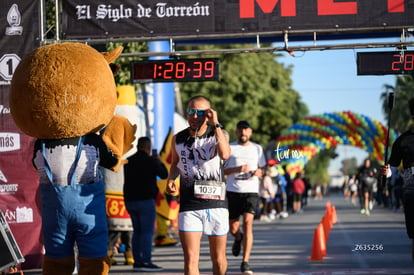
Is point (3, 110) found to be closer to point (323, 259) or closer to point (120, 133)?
point (120, 133)

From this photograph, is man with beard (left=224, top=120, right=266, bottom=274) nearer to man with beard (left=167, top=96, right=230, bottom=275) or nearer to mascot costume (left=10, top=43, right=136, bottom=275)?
man with beard (left=167, top=96, right=230, bottom=275)

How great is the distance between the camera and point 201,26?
12.7m

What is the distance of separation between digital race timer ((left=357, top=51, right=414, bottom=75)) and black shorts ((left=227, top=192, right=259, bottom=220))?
7.87 ft

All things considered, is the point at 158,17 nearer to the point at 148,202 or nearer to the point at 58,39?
the point at 58,39

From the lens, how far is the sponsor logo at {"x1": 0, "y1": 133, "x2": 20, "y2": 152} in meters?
12.6

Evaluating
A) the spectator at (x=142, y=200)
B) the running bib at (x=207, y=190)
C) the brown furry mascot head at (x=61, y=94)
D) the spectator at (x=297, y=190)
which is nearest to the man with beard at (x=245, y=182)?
the spectator at (x=142, y=200)

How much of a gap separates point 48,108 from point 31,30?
4964mm

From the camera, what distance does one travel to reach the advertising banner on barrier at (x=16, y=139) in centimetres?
1253

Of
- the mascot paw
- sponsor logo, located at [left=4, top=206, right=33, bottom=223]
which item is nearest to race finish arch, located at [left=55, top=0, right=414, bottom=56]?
the mascot paw

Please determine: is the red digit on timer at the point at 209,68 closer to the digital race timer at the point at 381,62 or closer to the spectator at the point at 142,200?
the spectator at the point at 142,200

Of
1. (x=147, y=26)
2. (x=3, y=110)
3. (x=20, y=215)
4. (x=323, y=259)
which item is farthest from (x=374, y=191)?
(x=3, y=110)

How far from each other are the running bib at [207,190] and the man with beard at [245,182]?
2923 mm

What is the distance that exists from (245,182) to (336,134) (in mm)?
Result: 12827

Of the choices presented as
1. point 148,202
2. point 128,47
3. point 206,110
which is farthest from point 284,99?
point 206,110
